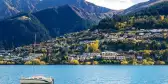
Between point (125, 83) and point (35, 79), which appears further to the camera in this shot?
point (125, 83)

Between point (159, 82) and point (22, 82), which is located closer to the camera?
point (22, 82)

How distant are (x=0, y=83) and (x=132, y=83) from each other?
2509 cm

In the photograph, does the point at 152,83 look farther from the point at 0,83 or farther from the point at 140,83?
the point at 0,83

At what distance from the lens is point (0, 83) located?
93562 millimetres

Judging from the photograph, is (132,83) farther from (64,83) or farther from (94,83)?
(64,83)

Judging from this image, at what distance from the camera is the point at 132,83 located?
308ft

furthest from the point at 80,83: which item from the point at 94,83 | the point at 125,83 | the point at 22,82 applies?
the point at 22,82

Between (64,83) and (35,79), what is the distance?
850 inches

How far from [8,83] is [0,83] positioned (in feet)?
5.24

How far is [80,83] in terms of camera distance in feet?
308

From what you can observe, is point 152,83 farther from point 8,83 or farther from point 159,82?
point 8,83

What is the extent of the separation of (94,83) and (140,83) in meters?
8.74

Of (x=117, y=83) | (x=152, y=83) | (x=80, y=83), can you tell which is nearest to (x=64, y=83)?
(x=80, y=83)

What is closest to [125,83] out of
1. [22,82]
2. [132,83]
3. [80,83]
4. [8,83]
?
[132,83]
